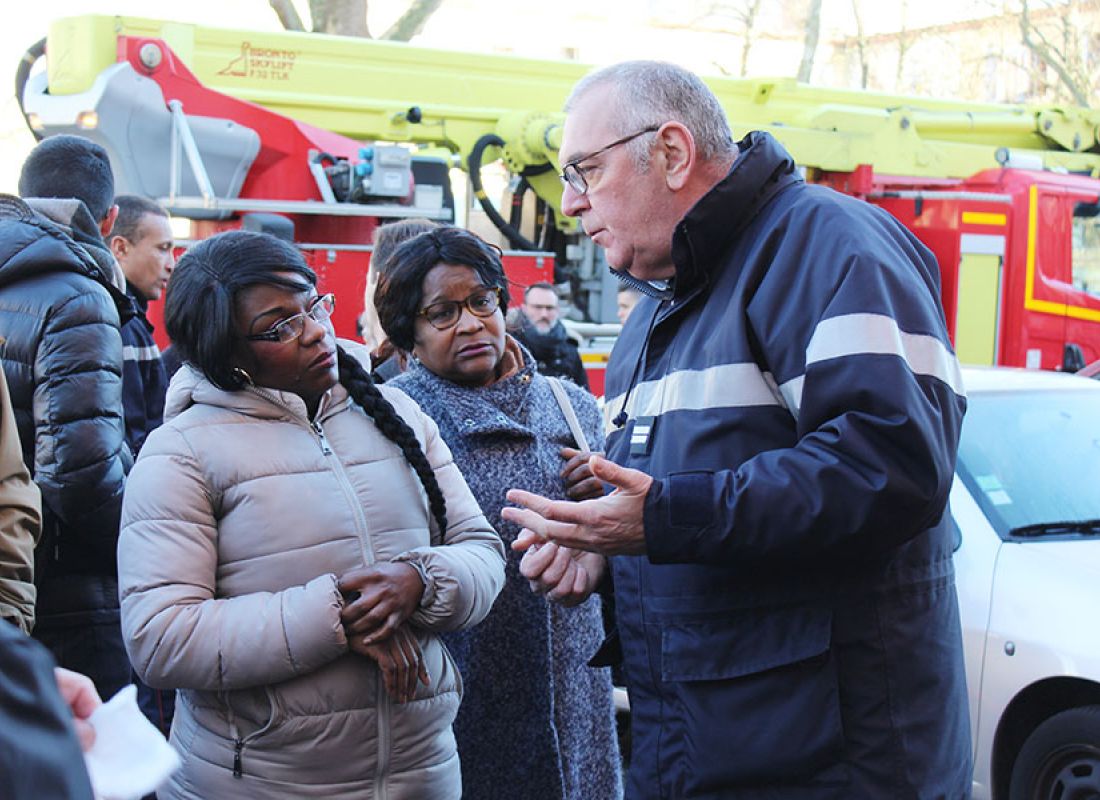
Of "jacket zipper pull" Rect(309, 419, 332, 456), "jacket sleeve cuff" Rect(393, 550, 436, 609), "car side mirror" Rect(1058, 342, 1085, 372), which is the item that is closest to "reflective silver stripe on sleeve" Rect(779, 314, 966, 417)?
"jacket sleeve cuff" Rect(393, 550, 436, 609)

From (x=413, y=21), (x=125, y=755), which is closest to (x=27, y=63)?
(x=125, y=755)

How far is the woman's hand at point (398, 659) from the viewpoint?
246 centimetres

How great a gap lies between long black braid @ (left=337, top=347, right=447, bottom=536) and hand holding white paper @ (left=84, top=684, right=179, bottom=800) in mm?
1372

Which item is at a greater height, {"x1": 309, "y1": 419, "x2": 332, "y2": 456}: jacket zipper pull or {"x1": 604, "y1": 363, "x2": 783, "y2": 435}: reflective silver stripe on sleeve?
{"x1": 604, "y1": 363, "x2": 783, "y2": 435}: reflective silver stripe on sleeve

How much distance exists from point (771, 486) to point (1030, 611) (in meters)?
2.34

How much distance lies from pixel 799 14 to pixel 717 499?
132 feet

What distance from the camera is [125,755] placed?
1299mm

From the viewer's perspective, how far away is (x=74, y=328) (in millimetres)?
3227

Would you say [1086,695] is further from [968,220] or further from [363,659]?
[968,220]

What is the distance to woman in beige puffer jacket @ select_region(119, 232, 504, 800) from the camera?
2.40 metres

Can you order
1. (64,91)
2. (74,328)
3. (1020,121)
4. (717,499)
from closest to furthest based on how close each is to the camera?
(717,499) → (74,328) → (64,91) → (1020,121)

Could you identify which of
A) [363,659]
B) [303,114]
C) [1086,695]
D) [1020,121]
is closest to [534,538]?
[363,659]

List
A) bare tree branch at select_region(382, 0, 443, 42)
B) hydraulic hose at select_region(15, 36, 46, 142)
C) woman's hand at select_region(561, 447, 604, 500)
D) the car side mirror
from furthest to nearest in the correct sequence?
bare tree branch at select_region(382, 0, 443, 42) → the car side mirror → hydraulic hose at select_region(15, 36, 46, 142) → woman's hand at select_region(561, 447, 604, 500)

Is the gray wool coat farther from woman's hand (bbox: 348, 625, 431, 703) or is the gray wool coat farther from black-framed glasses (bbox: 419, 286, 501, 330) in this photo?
woman's hand (bbox: 348, 625, 431, 703)
